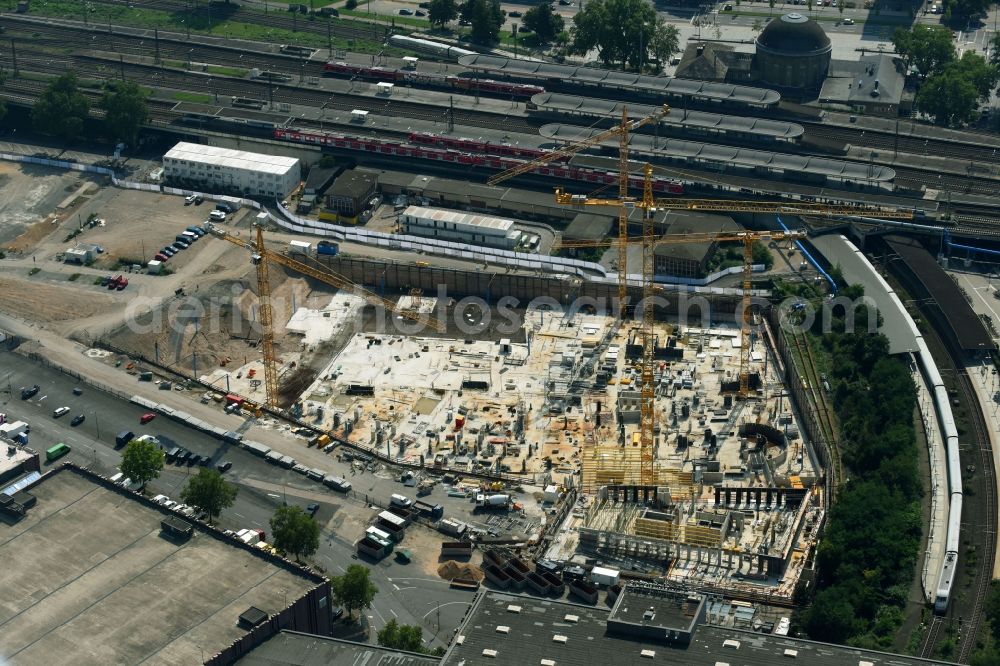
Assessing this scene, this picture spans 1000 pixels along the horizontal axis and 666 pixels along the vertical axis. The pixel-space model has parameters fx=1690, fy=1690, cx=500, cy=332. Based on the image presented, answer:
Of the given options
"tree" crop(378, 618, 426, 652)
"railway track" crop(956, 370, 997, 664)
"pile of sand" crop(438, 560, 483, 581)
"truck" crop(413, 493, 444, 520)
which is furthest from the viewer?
"truck" crop(413, 493, 444, 520)

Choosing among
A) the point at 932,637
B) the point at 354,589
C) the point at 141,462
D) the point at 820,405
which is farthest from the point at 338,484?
the point at 932,637

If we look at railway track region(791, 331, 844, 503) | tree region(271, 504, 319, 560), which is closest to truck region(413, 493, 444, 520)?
tree region(271, 504, 319, 560)

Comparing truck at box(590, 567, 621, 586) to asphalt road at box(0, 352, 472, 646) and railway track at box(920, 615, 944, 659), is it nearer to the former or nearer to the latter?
asphalt road at box(0, 352, 472, 646)

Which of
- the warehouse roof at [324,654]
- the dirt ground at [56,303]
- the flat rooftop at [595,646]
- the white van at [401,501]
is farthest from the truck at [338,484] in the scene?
the dirt ground at [56,303]

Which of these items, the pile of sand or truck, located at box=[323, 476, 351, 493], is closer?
the pile of sand

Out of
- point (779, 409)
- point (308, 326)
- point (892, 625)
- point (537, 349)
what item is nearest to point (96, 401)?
point (308, 326)

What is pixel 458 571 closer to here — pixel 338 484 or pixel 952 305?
pixel 338 484
